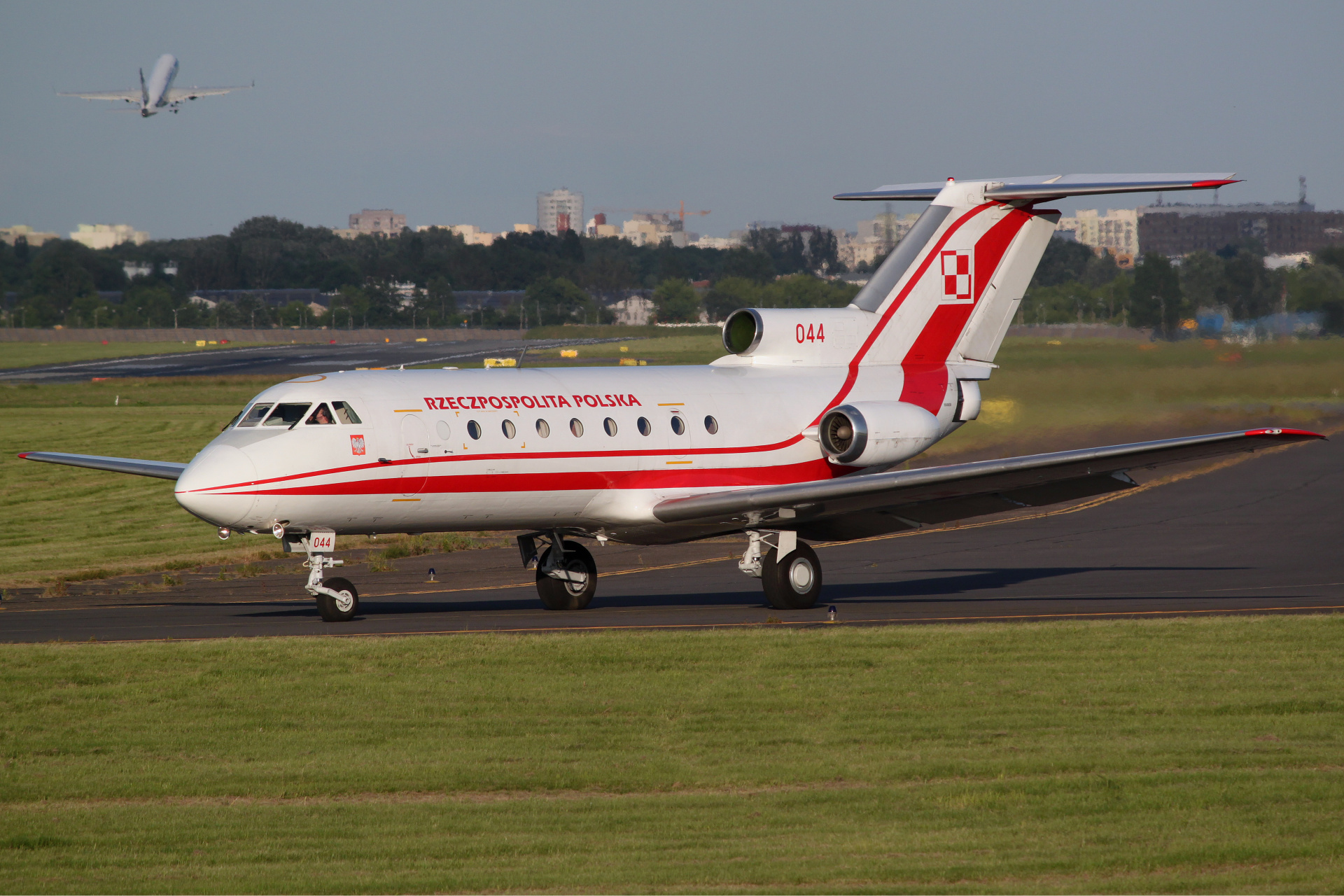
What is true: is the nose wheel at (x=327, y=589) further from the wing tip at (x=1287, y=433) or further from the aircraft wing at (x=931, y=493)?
the wing tip at (x=1287, y=433)

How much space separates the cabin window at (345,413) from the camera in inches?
858

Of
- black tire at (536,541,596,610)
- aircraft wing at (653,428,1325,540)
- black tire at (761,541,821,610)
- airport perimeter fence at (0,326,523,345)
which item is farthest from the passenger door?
airport perimeter fence at (0,326,523,345)

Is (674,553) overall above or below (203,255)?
below

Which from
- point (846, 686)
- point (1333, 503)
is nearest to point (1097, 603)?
point (846, 686)

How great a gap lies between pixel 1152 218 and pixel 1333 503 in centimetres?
5284

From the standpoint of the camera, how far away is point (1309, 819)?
1084 centimetres

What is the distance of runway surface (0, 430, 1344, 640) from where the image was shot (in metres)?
22.4

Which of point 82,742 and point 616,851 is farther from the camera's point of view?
point 82,742

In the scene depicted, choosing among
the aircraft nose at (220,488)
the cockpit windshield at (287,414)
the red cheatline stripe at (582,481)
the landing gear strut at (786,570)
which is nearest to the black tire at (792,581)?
the landing gear strut at (786,570)

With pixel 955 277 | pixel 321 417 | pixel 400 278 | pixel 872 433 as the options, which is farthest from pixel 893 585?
pixel 400 278

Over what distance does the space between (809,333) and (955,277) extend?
2.97 m

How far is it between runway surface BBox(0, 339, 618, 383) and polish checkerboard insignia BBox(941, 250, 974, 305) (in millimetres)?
70859

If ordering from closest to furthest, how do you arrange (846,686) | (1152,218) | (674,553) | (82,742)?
1. (82,742)
2. (846,686)
3. (674,553)
4. (1152,218)

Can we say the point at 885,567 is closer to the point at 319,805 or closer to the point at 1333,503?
the point at 1333,503
